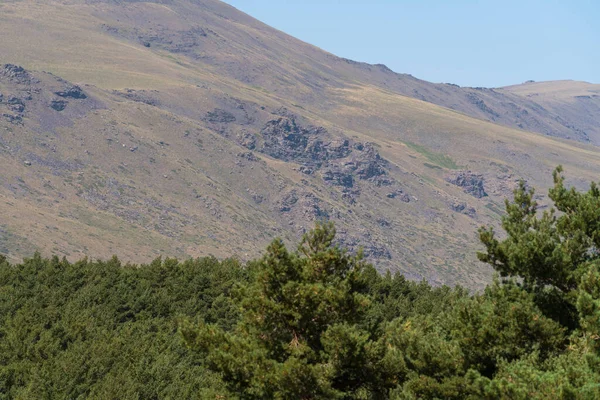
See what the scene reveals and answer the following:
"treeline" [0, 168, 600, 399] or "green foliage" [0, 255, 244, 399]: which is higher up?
"treeline" [0, 168, 600, 399]

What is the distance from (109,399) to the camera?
3491 cm

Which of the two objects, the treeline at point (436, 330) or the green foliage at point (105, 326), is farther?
the green foliage at point (105, 326)

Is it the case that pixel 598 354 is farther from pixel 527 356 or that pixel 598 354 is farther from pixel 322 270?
pixel 322 270

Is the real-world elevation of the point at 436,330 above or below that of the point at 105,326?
above

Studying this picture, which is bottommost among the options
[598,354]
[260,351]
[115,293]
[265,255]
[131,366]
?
[115,293]

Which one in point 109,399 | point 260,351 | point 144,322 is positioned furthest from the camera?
point 144,322

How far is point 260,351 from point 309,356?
4.76 feet

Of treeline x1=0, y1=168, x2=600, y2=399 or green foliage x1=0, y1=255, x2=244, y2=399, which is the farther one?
green foliage x1=0, y1=255, x2=244, y2=399

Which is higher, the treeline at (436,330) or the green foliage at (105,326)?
the treeline at (436,330)

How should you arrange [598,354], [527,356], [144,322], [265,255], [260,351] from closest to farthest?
[598,354], [527,356], [260,351], [265,255], [144,322]

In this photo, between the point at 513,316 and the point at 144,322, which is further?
the point at 144,322

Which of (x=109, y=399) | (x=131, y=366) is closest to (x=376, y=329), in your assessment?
(x=109, y=399)

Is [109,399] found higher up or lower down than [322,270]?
lower down

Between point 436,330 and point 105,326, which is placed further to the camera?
point 105,326
